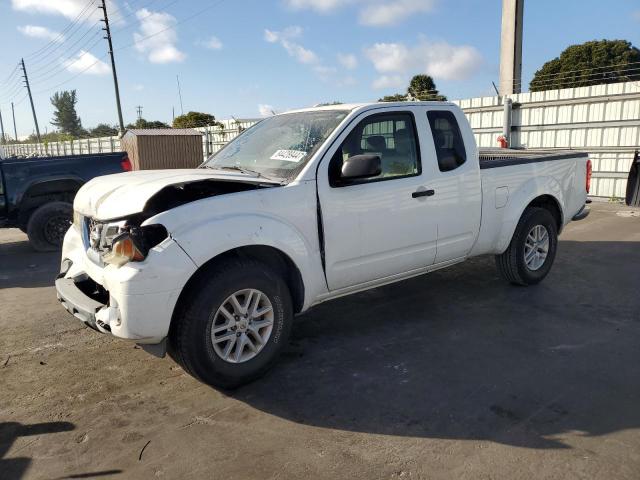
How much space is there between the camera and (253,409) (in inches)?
126

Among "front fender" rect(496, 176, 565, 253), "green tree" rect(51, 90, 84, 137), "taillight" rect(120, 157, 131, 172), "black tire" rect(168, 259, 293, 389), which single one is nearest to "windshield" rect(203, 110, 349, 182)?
"black tire" rect(168, 259, 293, 389)

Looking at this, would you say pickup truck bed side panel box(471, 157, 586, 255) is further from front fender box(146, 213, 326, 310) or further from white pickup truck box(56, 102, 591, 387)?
front fender box(146, 213, 326, 310)

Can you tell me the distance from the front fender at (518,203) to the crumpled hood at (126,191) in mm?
2647

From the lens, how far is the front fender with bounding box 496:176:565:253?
507 centimetres

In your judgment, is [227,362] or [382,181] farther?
[382,181]

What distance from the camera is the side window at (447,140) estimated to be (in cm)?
445

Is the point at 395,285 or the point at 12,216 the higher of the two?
the point at 12,216

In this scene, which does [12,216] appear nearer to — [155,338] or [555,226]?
[155,338]

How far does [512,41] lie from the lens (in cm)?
1734

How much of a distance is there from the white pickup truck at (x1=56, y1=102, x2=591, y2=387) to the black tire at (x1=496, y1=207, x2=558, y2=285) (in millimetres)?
227

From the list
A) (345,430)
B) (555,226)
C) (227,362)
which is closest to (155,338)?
(227,362)

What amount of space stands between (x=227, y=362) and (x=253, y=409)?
347 millimetres

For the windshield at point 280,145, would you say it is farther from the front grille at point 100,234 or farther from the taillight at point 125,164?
the taillight at point 125,164

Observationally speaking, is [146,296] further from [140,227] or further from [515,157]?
[515,157]
